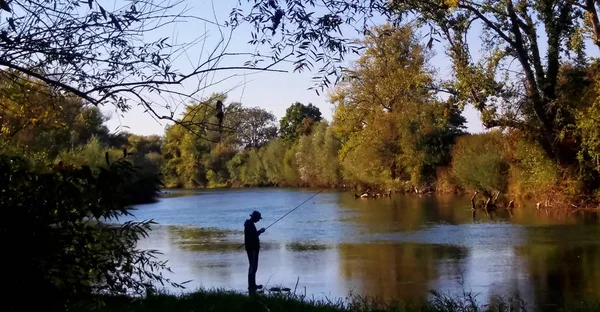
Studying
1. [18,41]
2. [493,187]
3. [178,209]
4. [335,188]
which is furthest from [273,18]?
[335,188]

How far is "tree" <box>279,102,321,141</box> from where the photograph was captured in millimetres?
67125

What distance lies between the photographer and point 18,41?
564 centimetres

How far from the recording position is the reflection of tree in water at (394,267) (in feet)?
46.5

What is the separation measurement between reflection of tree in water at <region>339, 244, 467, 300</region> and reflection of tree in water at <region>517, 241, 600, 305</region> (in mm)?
1929

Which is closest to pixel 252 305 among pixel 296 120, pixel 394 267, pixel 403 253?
pixel 394 267

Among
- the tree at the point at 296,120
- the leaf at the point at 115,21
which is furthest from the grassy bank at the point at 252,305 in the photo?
the tree at the point at 296,120

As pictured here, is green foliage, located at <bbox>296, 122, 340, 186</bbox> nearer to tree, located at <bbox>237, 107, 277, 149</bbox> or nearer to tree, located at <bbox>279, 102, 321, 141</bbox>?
tree, located at <bbox>279, 102, 321, 141</bbox>

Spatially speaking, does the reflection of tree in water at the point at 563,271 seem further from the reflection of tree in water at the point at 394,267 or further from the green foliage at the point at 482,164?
the green foliage at the point at 482,164

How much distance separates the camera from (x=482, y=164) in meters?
36.7

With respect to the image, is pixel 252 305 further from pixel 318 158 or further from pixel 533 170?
pixel 318 158

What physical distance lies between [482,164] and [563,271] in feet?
69.6

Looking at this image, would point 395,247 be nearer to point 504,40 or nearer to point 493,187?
point 504,40

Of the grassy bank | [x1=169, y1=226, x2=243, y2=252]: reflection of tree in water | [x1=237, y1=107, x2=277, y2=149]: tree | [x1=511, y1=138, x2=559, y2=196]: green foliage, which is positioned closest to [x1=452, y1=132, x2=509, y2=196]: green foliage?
[x1=511, y1=138, x2=559, y2=196]: green foliage

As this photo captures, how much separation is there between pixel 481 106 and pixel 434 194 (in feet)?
60.7
